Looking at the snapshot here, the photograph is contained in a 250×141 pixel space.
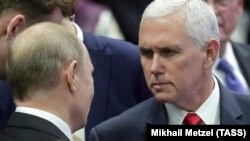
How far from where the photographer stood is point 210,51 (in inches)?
165

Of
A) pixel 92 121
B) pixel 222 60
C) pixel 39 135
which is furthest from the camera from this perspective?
pixel 222 60

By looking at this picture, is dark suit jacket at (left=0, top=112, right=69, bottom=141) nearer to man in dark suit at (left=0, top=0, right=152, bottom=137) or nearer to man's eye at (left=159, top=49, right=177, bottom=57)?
man's eye at (left=159, top=49, right=177, bottom=57)

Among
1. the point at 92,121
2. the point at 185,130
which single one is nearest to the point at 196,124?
the point at 185,130

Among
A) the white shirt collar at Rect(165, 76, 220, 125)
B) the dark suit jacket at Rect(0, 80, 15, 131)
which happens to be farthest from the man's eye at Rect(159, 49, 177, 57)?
the dark suit jacket at Rect(0, 80, 15, 131)

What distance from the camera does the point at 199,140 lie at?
396 centimetres

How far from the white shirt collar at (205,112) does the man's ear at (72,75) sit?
25.7 inches

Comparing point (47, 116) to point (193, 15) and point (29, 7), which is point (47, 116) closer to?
point (29, 7)

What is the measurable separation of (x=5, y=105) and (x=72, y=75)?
3.39 ft

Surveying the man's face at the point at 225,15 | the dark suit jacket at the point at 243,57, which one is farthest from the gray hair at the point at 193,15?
the dark suit jacket at the point at 243,57

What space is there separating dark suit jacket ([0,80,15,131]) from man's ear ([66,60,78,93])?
39.2 inches

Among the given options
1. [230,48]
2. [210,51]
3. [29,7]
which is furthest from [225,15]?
[29,7]

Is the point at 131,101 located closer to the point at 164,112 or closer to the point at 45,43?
the point at 164,112

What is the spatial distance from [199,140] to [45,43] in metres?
0.80

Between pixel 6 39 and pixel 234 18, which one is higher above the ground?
pixel 6 39
